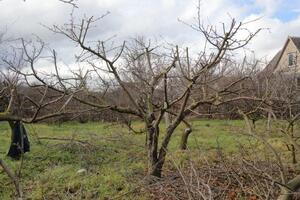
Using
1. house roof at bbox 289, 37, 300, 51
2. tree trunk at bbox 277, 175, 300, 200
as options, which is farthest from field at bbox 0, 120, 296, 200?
house roof at bbox 289, 37, 300, 51

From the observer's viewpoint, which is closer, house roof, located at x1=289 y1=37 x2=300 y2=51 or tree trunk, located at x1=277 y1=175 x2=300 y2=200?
tree trunk, located at x1=277 y1=175 x2=300 y2=200

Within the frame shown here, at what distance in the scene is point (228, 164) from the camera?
641 centimetres

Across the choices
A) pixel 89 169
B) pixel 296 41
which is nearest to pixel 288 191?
pixel 89 169

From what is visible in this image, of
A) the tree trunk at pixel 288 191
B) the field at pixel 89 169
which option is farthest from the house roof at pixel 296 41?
the tree trunk at pixel 288 191

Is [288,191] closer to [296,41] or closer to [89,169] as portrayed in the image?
[89,169]

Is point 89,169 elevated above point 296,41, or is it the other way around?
point 296,41

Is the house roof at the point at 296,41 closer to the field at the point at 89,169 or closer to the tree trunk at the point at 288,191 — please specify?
the field at the point at 89,169

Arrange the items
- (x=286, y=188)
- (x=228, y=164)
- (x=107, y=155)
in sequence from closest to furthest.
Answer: (x=286, y=188), (x=228, y=164), (x=107, y=155)

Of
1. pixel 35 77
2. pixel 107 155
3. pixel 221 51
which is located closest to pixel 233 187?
pixel 221 51

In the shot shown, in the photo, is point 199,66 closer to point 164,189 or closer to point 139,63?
point 139,63

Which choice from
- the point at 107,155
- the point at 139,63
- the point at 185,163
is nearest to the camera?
the point at 139,63

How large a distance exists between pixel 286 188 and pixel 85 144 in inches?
81.7

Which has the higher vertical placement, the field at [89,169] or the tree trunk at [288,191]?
the tree trunk at [288,191]

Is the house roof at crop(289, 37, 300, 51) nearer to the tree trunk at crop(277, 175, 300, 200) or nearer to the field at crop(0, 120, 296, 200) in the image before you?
the field at crop(0, 120, 296, 200)
